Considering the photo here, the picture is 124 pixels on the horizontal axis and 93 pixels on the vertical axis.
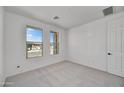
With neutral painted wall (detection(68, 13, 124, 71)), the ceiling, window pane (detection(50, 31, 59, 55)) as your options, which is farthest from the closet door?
window pane (detection(50, 31, 59, 55))

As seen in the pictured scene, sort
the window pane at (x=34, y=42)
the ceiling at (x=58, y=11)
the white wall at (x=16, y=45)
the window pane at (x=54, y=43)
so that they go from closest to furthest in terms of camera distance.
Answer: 1. the ceiling at (x=58, y=11)
2. the white wall at (x=16, y=45)
3. the window pane at (x=34, y=42)
4. the window pane at (x=54, y=43)

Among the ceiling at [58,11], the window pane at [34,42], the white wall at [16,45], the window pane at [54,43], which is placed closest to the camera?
the ceiling at [58,11]

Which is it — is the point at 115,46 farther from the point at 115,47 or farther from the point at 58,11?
the point at 58,11

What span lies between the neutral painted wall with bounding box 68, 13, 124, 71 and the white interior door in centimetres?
19

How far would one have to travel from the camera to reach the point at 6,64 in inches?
104

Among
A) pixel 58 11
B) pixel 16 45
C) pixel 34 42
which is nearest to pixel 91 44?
pixel 58 11

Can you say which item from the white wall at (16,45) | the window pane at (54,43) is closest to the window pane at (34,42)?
the white wall at (16,45)

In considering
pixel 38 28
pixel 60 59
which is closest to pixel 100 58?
pixel 60 59

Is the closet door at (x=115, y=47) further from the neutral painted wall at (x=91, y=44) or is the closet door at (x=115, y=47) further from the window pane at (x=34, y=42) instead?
the window pane at (x=34, y=42)

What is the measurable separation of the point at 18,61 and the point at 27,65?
0.45 m

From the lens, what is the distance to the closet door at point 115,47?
274cm

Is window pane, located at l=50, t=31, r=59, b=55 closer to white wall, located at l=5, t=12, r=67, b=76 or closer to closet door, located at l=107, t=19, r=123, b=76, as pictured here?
white wall, located at l=5, t=12, r=67, b=76

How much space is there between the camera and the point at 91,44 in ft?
12.6
